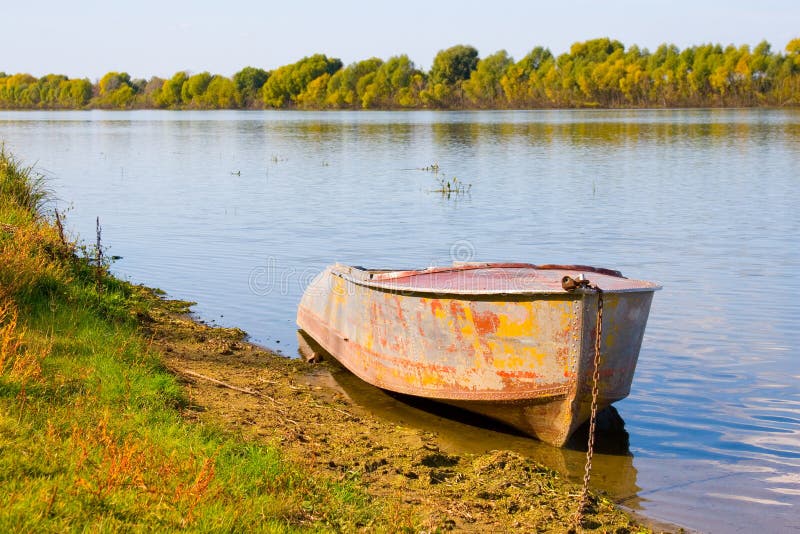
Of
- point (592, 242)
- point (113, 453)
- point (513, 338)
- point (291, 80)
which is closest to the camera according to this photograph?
point (113, 453)

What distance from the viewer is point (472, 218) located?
2147 cm

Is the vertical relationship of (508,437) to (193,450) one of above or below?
below

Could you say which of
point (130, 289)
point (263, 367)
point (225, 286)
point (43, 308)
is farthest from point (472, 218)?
point (43, 308)

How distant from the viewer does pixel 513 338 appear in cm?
735

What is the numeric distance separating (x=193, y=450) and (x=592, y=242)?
13184 mm

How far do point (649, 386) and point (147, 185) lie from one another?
2374cm

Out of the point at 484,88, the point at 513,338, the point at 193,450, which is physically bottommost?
the point at 193,450

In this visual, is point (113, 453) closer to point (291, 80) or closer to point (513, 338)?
point (513, 338)

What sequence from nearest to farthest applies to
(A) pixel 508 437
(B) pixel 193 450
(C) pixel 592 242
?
(B) pixel 193 450 < (A) pixel 508 437 < (C) pixel 592 242

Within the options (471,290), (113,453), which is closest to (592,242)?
(471,290)

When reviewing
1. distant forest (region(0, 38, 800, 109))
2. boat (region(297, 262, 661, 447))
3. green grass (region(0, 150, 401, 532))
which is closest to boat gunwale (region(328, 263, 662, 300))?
boat (region(297, 262, 661, 447))

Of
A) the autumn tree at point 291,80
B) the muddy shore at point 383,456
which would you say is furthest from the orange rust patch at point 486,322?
the autumn tree at point 291,80

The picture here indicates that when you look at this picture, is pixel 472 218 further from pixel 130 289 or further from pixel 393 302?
pixel 393 302

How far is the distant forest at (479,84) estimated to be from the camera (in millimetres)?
105750
